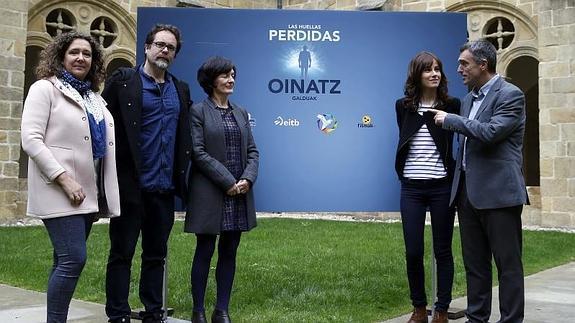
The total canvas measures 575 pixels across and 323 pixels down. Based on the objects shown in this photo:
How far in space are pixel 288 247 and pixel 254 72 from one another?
347 cm

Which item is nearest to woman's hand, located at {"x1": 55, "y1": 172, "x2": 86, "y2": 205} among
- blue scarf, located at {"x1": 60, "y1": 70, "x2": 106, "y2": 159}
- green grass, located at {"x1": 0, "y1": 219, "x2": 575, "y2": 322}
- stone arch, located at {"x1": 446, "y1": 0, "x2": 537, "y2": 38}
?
blue scarf, located at {"x1": 60, "y1": 70, "x2": 106, "y2": 159}

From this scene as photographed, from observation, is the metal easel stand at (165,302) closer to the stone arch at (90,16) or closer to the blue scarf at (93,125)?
the blue scarf at (93,125)

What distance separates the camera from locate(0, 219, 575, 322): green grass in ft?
14.5

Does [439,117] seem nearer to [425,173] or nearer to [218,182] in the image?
[425,173]

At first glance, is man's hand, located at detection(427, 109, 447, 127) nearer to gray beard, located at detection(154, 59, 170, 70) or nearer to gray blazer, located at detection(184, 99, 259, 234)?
gray blazer, located at detection(184, 99, 259, 234)

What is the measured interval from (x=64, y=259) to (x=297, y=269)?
3362mm

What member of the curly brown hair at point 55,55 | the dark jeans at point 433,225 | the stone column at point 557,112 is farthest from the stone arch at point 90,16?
the dark jeans at point 433,225

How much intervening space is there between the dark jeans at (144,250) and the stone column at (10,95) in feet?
23.1

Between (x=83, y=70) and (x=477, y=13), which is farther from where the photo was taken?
(x=477, y=13)

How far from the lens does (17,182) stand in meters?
9.95

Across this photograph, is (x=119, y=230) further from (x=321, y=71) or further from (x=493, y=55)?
(x=493, y=55)

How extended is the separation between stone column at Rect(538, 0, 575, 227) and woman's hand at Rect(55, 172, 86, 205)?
8.88 m

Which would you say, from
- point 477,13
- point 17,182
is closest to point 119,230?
point 17,182

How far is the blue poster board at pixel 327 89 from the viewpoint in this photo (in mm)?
4367
